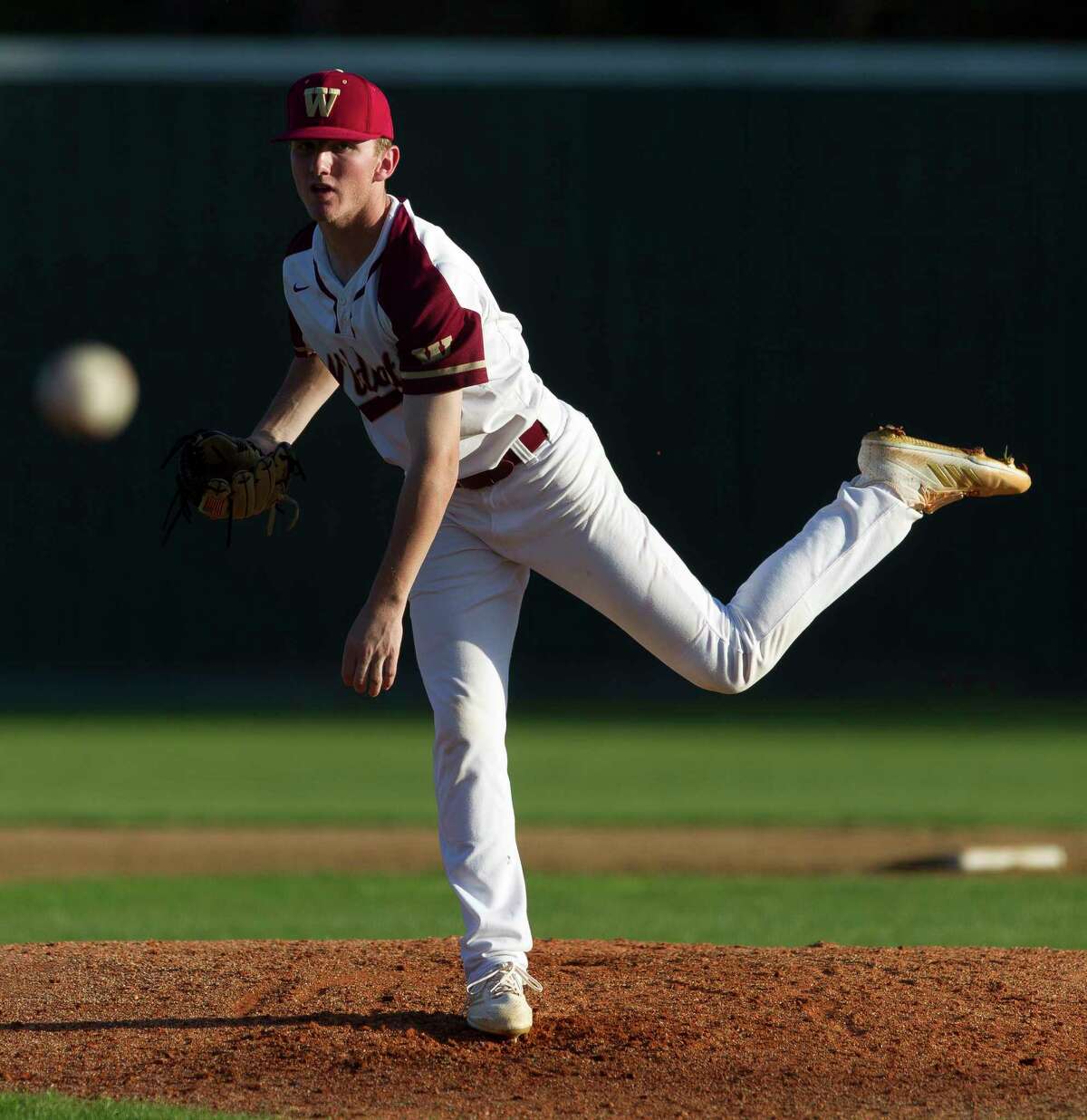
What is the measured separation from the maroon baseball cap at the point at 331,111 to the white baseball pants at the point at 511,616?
0.71 m

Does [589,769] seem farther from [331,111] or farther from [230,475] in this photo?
[331,111]

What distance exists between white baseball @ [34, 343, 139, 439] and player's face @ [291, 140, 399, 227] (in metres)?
8.59

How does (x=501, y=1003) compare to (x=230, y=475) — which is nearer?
(x=501, y=1003)

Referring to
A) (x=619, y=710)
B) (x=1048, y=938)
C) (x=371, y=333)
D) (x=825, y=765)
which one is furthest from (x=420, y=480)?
(x=619, y=710)

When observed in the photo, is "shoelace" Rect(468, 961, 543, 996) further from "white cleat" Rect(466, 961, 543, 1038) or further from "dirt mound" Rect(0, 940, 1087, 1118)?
"dirt mound" Rect(0, 940, 1087, 1118)

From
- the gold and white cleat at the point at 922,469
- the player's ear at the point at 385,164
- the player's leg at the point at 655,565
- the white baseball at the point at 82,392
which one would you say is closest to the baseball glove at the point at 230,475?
the player's leg at the point at 655,565

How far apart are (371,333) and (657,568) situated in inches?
29.6

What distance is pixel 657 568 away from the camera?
365 centimetres

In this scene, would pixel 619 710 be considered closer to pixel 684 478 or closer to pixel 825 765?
pixel 684 478

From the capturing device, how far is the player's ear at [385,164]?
3.38 meters

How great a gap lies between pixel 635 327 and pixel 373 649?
1304cm

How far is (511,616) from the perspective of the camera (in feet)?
12.0

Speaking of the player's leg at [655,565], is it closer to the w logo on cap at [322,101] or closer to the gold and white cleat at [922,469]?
the gold and white cleat at [922,469]

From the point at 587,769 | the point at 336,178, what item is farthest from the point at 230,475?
the point at 587,769
